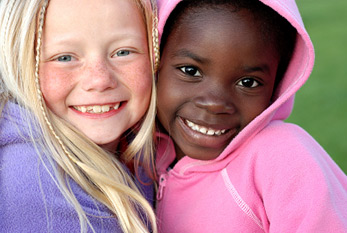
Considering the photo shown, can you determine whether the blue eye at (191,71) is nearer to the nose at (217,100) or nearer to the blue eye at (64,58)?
the nose at (217,100)

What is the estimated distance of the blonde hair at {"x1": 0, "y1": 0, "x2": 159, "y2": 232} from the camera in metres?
1.71

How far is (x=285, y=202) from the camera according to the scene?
1.55m

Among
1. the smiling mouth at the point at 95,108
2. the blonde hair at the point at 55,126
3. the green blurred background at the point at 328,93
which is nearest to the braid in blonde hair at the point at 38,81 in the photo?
the blonde hair at the point at 55,126

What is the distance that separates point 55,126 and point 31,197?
1.08 ft

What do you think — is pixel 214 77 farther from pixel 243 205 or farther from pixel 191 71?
pixel 243 205

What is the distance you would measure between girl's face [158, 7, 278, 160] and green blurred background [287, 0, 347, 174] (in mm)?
2310

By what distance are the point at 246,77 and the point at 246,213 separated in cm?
49

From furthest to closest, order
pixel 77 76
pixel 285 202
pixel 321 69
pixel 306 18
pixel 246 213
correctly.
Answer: pixel 306 18 → pixel 321 69 → pixel 77 76 → pixel 246 213 → pixel 285 202

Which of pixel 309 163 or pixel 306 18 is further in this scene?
pixel 306 18

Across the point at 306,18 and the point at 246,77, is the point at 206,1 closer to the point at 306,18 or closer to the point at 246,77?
the point at 246,77

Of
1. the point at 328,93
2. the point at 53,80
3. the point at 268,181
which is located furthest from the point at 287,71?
the point at 328,93

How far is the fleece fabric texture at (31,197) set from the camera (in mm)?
1523

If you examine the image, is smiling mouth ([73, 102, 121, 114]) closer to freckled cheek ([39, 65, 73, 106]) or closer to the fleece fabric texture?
freckled cheek ([39, 65, 73, 106])

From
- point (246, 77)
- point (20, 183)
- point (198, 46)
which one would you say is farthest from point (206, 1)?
point (20, 183)
